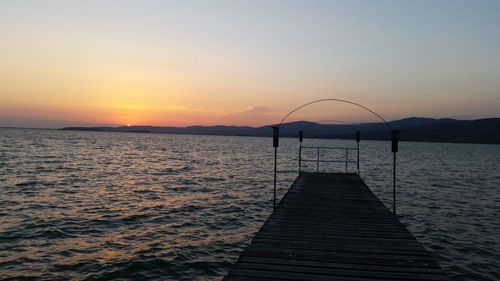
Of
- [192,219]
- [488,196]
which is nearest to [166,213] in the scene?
[192,219]

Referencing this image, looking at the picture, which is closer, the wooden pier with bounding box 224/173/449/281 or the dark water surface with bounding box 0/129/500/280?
the wooden pier with bounding box 224/173/449/281

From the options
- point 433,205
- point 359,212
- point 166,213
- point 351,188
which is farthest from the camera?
point 433,205

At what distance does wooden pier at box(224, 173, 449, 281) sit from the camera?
22.1 feet

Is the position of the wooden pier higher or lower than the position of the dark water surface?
higher

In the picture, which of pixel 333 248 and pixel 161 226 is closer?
pixel 333 248

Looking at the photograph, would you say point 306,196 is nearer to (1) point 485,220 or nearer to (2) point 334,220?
(2) point 334,220

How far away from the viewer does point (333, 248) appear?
27.2 ft

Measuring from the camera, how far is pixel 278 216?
11.6 meters

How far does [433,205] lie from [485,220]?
151 inches

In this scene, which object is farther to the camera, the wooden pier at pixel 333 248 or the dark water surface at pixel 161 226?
the dark water surface at pixel 161 226

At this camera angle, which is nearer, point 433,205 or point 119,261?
point 119,261

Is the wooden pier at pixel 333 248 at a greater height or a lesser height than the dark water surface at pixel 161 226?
greater

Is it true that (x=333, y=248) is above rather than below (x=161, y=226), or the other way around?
above

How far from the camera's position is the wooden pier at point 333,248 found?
6.74 meters
